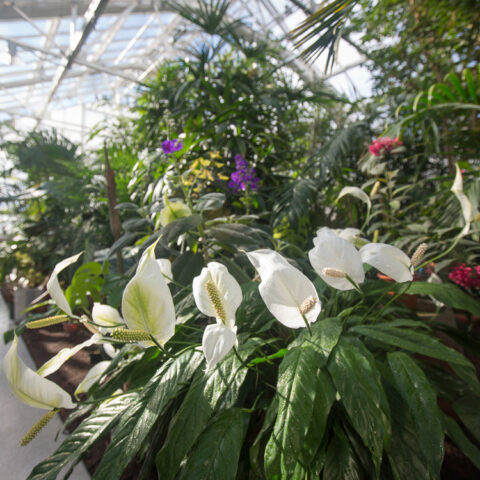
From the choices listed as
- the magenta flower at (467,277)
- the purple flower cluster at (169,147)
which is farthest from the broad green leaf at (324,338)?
the purple flower cluster at (169,147)

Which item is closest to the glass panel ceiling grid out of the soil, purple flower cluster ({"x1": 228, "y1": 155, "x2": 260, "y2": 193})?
purple flower cluster ({"x1": 228, "y1": 155, "x2": 260, "y2": 193})

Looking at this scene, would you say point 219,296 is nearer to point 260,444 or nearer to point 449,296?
point 260,444

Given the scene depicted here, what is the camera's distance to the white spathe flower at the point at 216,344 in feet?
1.18

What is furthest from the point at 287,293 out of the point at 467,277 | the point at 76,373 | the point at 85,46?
the point at 85,46

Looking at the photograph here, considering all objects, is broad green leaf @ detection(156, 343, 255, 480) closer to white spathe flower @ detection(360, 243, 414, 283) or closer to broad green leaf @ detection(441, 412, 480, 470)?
white spathe flower @ detection(360, 243, 414, 283)

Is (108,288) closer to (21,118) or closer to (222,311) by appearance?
(222,311)

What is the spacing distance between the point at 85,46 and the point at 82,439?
6.99m

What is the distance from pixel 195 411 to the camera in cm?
45

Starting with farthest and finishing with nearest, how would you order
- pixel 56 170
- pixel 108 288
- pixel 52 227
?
pixel 56 170
pixel 52 227
pixel 108 288

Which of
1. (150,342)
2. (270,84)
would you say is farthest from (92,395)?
(270,84)

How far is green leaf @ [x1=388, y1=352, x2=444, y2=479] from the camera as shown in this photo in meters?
0.39

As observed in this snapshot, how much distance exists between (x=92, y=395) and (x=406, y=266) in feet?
2.25

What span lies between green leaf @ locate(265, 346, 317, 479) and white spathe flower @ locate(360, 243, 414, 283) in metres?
0.18

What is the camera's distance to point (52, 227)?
2195mm
